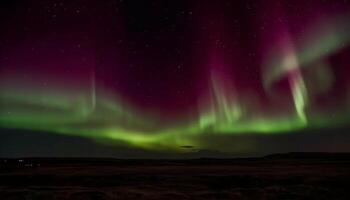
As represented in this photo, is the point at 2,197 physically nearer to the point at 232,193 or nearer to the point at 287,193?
the point at 232,193

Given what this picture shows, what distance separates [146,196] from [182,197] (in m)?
1.97

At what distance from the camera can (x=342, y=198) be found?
2111 centimetres

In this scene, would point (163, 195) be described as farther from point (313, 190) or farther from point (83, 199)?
point (313, 190)

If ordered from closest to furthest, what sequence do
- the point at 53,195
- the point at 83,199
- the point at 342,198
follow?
the point at 342,198, the point at 83,199, the point at 53,195

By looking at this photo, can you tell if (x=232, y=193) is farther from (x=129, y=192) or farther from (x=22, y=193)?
(x=22, y=193)

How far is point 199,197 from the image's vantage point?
2284cm

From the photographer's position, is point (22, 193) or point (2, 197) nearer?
point (2, 197)

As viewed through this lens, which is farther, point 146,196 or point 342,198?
point 146,196

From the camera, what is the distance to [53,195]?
24.4 meters

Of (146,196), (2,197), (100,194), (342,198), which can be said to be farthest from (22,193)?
(342,198)

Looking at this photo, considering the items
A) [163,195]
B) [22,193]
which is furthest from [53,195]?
[163,195]

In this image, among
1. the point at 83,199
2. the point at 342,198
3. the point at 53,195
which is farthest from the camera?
the point at 53,195

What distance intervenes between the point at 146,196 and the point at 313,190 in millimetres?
8748

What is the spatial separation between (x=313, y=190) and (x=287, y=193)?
191 cm
